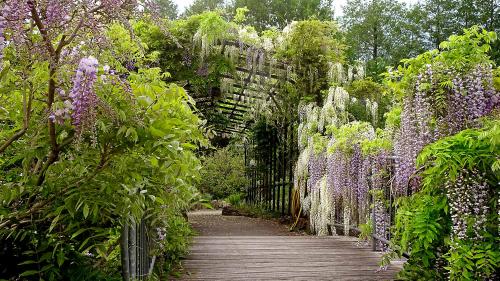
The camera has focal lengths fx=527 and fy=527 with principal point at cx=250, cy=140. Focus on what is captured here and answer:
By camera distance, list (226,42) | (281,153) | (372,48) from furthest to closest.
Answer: (372,48) → (281,153) → (226,42)

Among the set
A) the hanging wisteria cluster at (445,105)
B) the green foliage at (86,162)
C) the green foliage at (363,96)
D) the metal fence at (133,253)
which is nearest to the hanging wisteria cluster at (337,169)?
the green foliage at (363,96)

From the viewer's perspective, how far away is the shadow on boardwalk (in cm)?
421

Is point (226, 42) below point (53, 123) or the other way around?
the other way around

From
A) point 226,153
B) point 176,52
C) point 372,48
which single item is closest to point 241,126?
point 226,153

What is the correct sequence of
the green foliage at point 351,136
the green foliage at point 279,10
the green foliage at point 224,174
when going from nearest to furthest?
the green foliage at point 351,136 < the green foliage at point 224,174 < the green foliage at point 279,10

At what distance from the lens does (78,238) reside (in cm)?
207

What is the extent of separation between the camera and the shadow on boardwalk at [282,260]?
421 centimetres

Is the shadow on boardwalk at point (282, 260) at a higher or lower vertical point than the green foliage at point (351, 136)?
lower

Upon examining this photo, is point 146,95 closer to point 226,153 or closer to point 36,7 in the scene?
point 36,7

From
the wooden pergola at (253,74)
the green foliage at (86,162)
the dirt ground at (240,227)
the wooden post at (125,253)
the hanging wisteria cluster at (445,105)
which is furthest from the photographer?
the wooden pergola at (253,74)

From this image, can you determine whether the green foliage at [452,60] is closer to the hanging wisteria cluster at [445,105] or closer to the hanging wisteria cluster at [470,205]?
the hanging wisteria cluster at [445,105]

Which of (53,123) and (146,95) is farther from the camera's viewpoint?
(146,95)

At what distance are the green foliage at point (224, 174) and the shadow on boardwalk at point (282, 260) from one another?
29.3ft

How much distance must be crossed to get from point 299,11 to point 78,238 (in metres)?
24.2
